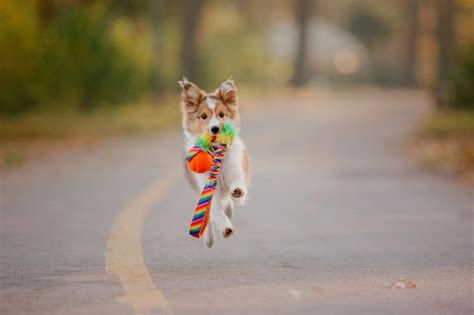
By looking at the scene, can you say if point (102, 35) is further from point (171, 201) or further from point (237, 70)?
point (237, 70)

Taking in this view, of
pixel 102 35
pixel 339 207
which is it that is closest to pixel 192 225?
pixel 339 207

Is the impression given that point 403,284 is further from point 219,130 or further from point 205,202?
point 219,130

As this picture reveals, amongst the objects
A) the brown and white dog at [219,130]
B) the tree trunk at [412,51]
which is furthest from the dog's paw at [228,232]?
the tree trunk at [412,51]

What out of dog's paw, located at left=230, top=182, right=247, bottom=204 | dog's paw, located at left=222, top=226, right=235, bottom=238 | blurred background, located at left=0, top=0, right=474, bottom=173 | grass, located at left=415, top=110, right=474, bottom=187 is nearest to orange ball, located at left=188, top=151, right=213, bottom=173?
dog's paw, located at left=230, top=182, right=247, bottom=204

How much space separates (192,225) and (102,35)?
27585 millimetres

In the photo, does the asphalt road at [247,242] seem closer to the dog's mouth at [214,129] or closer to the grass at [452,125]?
the dog's mouth at [214,129]

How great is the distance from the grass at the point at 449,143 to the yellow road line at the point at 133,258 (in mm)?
6016

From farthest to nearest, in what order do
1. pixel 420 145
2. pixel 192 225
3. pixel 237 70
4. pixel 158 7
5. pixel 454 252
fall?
pixel 237 70 → pixel 158 7 → pixel 420 145 → pixel 454 252 → pixel 192 225

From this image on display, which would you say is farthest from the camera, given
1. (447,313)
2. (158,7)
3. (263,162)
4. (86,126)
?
(158,7)

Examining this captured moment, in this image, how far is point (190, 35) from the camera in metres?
53.2

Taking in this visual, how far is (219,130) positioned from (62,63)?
82.2ft

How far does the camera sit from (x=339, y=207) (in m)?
13.9

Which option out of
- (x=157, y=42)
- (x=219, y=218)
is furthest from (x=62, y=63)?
(x=219, y=218)

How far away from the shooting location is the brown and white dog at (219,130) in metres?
8.74
